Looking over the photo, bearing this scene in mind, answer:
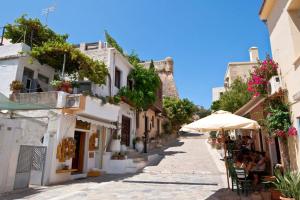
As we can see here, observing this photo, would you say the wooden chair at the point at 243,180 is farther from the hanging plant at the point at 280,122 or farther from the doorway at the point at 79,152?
the doorway at the point at 79,152

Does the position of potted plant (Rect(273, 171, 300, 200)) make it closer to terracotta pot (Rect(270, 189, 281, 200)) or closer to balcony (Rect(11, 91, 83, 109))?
terracotta pot (Rect(270, 189, 281, 200))

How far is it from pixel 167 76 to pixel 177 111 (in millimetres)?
16060

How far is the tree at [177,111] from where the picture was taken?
35.2 m

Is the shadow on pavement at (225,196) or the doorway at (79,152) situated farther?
the doorway at (79,152)

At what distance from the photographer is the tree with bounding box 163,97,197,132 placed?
115 ft

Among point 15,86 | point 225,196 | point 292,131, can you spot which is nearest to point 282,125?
point 292,131

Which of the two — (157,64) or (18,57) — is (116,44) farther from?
(157,64)

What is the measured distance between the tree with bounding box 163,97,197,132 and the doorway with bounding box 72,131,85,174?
21375mm

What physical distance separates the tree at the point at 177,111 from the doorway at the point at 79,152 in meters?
21.4

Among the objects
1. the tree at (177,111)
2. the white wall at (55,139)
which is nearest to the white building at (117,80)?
the white wall at (55,139)

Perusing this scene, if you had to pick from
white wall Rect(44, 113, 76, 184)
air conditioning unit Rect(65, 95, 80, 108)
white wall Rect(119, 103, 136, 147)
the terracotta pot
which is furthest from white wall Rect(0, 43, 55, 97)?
the terracotta pot

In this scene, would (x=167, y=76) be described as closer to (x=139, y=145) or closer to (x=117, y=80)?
(x=139, y=145)

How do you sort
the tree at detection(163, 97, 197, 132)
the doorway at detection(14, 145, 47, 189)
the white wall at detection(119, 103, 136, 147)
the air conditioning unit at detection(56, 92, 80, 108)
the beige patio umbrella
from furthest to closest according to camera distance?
the tree at detection(163, 97, 197, 132) < the white wall at detection(119, 103, 136, 147) < the air conditioning unit at detection(56, 92, 80, 108) < the doorway at detection(14, 145, 47, 189) < the beige patio umbrella

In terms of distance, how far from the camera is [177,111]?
35.3m
